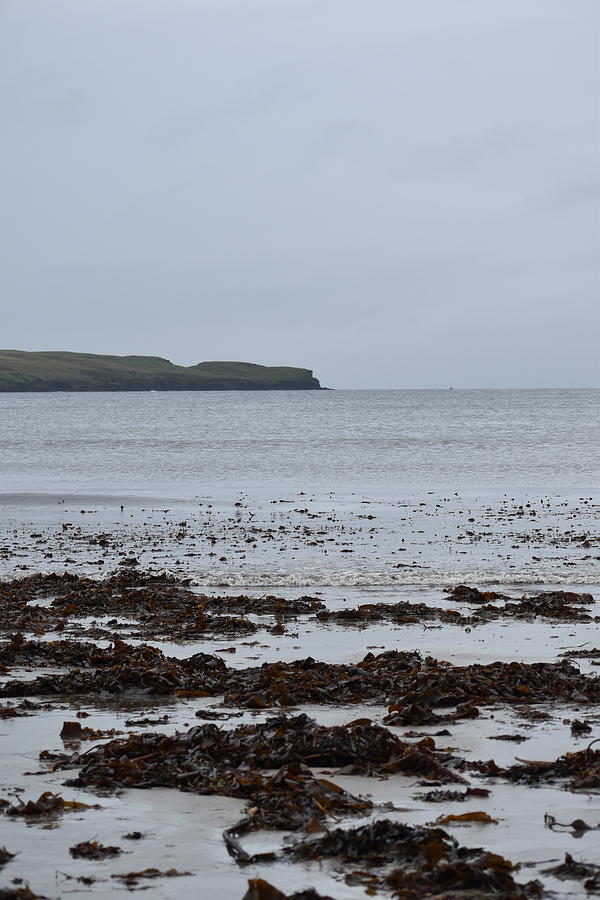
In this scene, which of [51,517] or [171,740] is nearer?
[171,740]

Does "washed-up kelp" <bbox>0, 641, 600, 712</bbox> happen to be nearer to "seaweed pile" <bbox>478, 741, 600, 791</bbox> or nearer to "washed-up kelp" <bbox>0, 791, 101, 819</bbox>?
"seaweed pile" <bbox>478, 741, 600, 791</bbox>

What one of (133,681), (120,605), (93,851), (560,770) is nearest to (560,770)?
(560,770)

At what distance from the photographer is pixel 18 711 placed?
7.55m

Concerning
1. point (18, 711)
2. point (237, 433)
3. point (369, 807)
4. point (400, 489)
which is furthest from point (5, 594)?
point (237, 433)

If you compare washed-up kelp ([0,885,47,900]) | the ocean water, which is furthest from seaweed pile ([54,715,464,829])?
the ocean water

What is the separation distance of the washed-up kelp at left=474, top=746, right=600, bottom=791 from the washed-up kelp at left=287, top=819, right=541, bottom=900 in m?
1.13

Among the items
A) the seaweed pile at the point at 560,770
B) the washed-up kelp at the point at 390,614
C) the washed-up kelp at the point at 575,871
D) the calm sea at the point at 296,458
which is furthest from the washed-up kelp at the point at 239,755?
the calm sea at the point at 296,458

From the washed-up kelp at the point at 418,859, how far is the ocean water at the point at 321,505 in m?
10.1

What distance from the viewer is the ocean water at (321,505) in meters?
16.7

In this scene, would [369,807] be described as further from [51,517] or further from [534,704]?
[51,517]

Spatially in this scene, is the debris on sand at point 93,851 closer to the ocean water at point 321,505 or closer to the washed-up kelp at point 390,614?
the washed-up kelp at point 390,614

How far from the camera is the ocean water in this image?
16672 millimetres

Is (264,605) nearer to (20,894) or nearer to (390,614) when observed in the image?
(390,614)

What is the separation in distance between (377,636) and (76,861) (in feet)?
21.5
